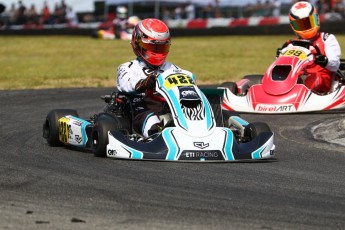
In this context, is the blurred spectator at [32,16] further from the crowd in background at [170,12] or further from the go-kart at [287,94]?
the go-kart at [287,94]

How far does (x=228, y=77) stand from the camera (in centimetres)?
1923

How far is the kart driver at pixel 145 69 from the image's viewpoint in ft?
28.2

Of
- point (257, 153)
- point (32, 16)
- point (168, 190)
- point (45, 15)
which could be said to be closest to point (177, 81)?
point (257, 153)

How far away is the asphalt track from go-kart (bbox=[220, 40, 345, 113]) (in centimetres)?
275

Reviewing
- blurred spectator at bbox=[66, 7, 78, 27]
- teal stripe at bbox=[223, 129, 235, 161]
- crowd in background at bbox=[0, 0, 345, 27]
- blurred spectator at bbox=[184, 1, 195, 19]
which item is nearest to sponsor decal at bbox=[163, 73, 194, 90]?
teal stripe at bbox=[223, 129, 235, 161]

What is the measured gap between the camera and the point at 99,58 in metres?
25.2

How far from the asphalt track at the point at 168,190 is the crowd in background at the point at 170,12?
1524cm

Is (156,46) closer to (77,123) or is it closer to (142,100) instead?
(142,100)

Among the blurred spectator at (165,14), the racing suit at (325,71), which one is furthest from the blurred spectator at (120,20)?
the racing suit at (325,71)

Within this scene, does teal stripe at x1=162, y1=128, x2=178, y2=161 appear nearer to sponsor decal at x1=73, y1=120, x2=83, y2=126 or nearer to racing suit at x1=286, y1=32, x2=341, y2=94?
sponsor decal at x1=73, y1=120, x2=83, y2=126

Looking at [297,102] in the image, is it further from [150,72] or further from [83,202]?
[83,202]

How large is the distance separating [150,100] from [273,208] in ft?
10.1

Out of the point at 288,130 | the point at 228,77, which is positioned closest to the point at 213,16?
the point at 228,77

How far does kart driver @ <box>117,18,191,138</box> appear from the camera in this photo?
8.60 m
